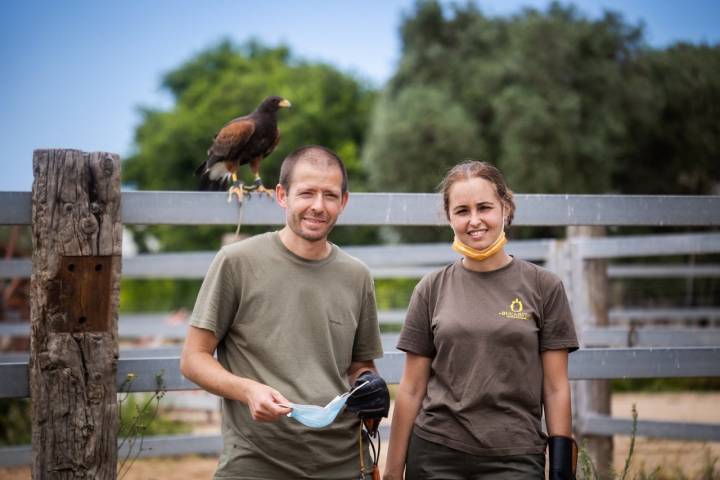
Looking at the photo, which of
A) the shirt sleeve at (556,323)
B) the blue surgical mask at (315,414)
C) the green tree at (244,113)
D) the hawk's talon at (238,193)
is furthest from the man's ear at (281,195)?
the green tree at (244,113)

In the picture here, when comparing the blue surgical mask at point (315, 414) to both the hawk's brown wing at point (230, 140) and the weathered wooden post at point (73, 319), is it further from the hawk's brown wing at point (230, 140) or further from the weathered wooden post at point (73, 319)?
the hawk's brown wing at point (230, 140)

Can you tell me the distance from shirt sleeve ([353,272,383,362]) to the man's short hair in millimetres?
381

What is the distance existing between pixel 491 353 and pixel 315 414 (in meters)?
0.63

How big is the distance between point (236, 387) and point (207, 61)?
50.1m

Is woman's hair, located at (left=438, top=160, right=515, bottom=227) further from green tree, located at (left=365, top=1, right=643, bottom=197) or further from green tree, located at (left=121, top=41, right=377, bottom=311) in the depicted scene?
green tree, located at (left=121, top=41, right=377, bottom=311)

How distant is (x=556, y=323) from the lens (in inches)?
108

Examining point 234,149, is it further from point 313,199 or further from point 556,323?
point 556,323

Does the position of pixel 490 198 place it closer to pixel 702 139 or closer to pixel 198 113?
pixel 702 139

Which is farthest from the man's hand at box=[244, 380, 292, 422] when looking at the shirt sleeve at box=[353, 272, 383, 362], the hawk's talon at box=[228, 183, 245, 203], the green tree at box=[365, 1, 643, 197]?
the green tree at box=[365, 1, 643, 197]

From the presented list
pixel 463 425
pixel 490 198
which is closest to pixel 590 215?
pixel 490 198

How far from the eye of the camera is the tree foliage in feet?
68.5

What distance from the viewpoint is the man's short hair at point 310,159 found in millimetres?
2766

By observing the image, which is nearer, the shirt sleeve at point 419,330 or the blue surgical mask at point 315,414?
the blue surgical mask at point 315,414

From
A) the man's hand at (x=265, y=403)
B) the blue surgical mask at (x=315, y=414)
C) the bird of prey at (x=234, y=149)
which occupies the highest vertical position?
the bird of prey at (x=234, y=149)
